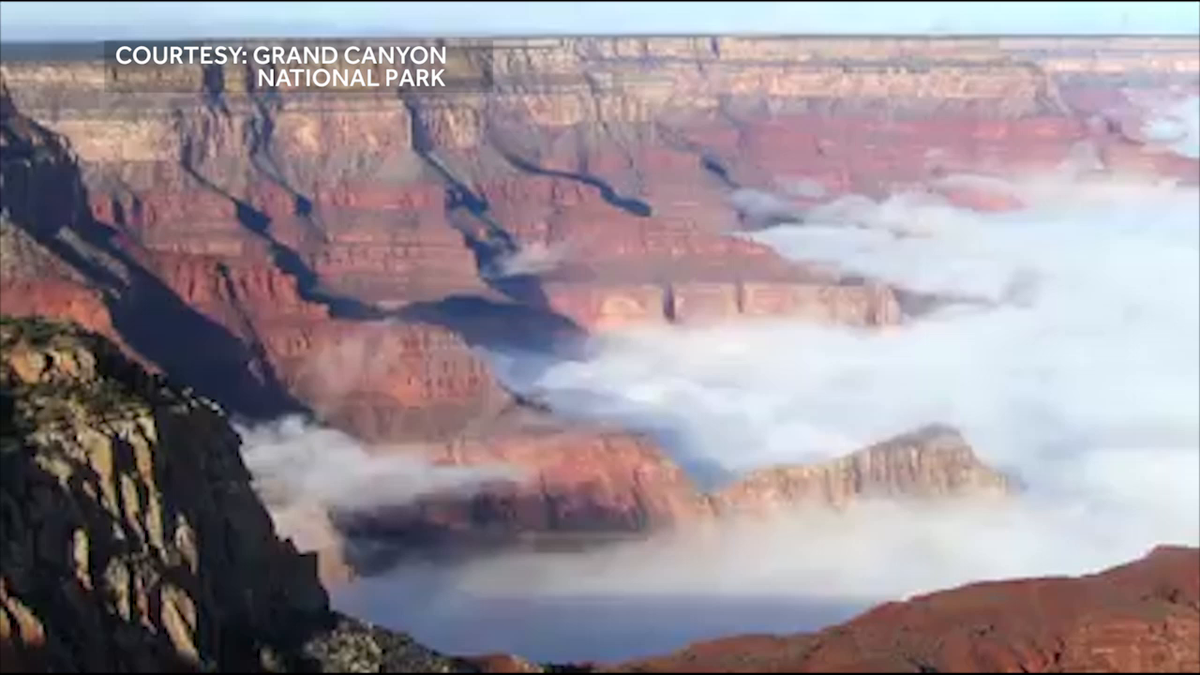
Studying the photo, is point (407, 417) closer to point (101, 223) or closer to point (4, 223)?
point (4, 223)

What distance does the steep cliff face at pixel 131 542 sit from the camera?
4409cm

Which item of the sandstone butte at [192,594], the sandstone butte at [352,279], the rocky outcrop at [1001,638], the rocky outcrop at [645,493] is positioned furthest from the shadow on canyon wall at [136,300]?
the rocky outcrop at [1001,638]

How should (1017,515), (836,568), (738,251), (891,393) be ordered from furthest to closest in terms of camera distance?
(738,251)
(891,393)
(1017,515)
(836,568)

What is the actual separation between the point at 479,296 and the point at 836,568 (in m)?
73.5

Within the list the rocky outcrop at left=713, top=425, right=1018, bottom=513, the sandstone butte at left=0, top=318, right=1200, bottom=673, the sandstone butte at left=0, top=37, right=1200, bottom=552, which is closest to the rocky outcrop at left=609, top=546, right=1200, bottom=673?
the sandstone butte at left=0, top=318, right=1200, bottom=673

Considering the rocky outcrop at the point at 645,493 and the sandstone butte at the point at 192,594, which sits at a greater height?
the rocky outcrop at the point at 645,493

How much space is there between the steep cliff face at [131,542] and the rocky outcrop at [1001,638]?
24.4 ft

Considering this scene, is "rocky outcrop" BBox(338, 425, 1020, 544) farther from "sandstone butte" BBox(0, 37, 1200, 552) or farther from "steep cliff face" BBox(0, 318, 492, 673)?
"steep cliff face" BBox(0, 318, 492, 673)

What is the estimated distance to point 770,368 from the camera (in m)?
162

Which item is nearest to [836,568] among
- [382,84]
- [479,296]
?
[479,296]

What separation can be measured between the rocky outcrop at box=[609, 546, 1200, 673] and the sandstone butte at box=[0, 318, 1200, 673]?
7 cm

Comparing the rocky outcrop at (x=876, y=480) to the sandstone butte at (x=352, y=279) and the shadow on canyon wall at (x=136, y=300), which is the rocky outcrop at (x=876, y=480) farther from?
the shadow on canyon wall at (x=136, y=300)

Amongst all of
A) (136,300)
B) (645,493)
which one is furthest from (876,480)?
(136,300)

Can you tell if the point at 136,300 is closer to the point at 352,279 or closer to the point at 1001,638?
the point at 352,279
